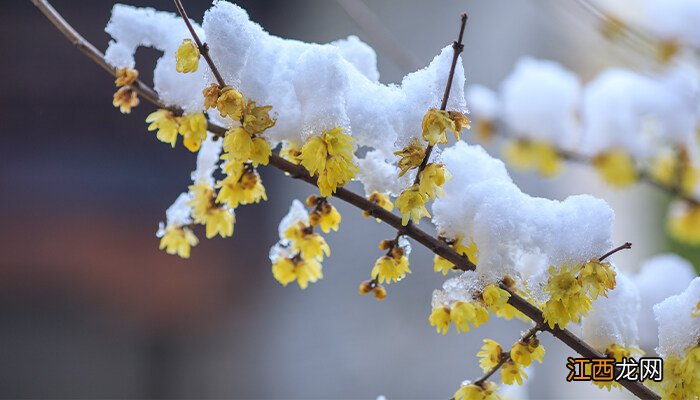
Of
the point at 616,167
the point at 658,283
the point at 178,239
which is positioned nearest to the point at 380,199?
the point at 178,239

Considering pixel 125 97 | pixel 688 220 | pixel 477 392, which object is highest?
pixel 688 220

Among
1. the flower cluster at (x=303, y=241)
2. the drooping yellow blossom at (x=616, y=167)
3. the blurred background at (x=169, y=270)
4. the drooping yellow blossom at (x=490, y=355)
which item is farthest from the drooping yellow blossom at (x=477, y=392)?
the blurred background at (x=169, y=270)

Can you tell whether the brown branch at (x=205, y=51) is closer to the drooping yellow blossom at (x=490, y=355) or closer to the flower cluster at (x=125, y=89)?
the flower cluster at (x=125, y=89)

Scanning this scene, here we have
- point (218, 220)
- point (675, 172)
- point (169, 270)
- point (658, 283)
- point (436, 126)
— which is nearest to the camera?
point (436, 126)

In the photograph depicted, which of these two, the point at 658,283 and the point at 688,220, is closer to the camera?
the point at 658,283

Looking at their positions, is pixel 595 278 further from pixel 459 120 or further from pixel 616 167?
pixel 616 167

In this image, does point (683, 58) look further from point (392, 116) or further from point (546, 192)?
point (546, 192)

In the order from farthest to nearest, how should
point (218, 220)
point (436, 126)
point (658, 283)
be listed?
point (658, 283) < point (218, 220) < point (436, 126)
